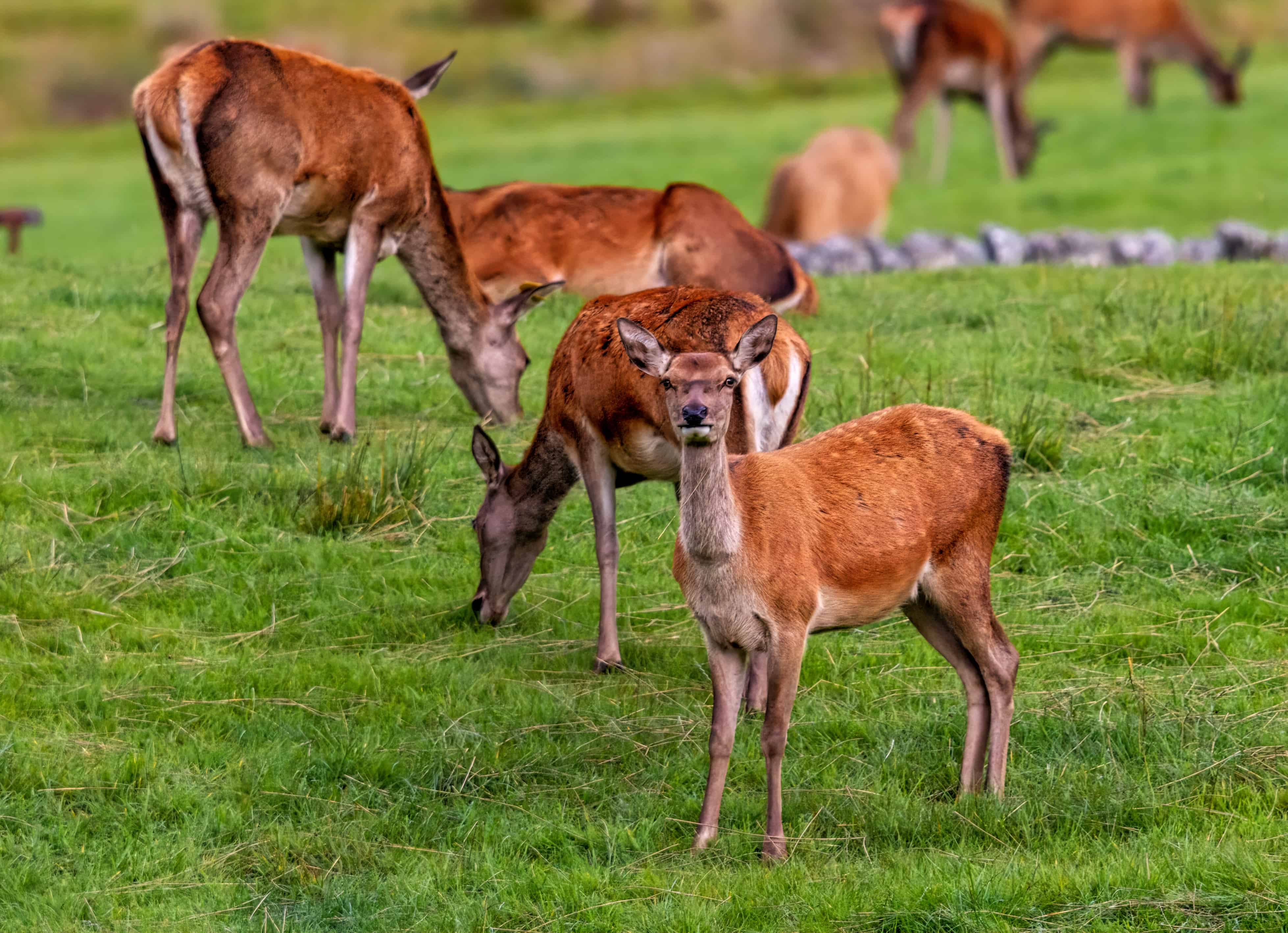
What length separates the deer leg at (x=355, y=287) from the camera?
30.7 feet

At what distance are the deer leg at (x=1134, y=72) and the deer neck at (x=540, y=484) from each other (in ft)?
79.4

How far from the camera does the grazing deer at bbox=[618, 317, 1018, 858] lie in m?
5.21

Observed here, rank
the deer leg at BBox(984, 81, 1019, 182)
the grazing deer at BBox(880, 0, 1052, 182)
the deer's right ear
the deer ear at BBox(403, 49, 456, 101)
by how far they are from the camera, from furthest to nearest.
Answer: the grazing deer at BBox(880, 0, 1052, 182)
the deer leg at BBox(984, 81, 1019, 182)
the deer ear at BBox(403, 49, 456, 101)
the deer's right ear

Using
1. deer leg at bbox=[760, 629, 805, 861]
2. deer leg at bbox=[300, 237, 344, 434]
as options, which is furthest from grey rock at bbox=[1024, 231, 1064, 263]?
deer leg at bbox=[760, 629, 805, 861]

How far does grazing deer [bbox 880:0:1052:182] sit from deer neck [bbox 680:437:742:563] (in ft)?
67.8

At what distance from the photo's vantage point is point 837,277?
14.3 m

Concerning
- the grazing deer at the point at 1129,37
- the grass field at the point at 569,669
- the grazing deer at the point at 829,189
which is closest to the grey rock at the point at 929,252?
the grazing deer at the point at 829,189

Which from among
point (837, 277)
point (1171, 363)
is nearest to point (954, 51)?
point (837, 277)

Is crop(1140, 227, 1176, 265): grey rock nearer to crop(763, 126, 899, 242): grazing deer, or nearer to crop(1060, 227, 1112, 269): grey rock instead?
crop(1060, 227, 1112, 269): grey rock

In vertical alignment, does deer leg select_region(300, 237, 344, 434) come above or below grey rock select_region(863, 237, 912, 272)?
above

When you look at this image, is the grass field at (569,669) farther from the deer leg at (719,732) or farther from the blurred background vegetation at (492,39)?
the blurred background vegetation at (492,39)

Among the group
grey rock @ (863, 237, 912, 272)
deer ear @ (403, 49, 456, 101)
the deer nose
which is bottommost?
grey rock @ (863, 237, 912, 272)

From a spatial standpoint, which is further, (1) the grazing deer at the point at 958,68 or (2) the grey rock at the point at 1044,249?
(1) the grazing deer at the point at 958,68

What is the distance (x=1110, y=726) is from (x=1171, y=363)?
4517 millimetres
